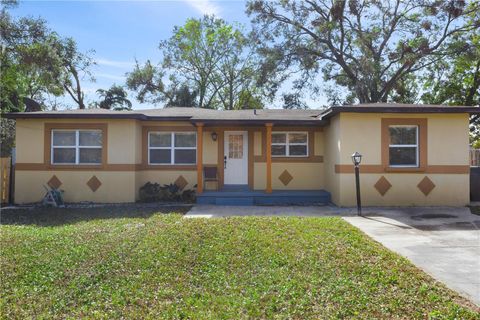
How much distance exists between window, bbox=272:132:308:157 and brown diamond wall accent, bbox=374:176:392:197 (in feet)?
9.77

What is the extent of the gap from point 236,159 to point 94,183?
496 cm

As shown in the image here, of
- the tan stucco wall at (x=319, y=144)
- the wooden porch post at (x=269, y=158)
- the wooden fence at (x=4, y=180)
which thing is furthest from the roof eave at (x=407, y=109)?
the wooden fence at (x=4, y=180)

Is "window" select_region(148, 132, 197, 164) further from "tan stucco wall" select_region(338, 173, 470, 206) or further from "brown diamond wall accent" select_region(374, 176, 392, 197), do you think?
"brown diamond wall accent" select_region(374, 176, 392, 197)

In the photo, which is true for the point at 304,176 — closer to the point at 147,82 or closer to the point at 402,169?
the point at 402,169

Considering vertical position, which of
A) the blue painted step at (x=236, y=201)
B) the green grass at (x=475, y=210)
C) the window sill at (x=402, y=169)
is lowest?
the green grass at (x=475, y=210)

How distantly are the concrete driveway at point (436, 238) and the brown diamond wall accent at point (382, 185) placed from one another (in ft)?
2.49

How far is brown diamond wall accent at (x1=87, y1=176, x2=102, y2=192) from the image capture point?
11711mm

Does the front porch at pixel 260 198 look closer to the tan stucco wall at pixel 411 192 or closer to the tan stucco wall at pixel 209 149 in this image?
the tan stucco wall at pixel 411 192

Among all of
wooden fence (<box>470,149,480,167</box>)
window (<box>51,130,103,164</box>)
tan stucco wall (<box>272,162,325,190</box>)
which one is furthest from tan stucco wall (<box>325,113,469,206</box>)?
window (<box>51,130,103,164</box>)

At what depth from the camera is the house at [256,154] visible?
1059 cm

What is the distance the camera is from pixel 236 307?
3.62m

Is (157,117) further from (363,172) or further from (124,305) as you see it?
(124,305)

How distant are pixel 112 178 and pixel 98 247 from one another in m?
6.34

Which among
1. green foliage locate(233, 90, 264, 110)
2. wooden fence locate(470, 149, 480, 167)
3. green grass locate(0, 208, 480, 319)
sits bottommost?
green grass locate(0, 208, 480, 319)
